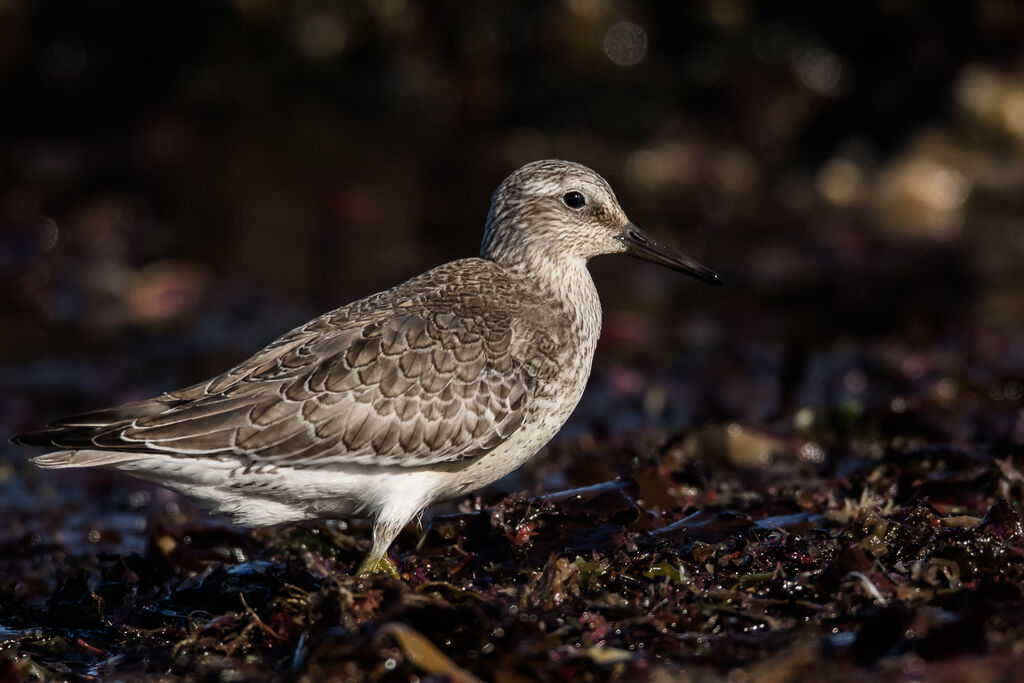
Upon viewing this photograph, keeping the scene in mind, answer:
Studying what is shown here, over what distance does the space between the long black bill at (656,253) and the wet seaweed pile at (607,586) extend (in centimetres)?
92

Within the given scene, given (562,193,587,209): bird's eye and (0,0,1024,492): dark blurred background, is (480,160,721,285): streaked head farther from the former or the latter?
(0,0,1024,492): dark blurred background

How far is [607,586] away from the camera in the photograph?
4672mm

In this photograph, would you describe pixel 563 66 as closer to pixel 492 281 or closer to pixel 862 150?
pixel 862 150

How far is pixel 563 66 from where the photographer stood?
14.6 metres

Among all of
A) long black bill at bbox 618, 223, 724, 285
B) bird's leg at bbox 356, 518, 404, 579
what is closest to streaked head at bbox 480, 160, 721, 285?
long black bill at bbox 618, 223, 724, 285

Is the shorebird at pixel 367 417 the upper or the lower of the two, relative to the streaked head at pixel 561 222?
lower

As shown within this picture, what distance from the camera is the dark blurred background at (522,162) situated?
33.2 ft

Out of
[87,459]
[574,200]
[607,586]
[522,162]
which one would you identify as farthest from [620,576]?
[522,162]

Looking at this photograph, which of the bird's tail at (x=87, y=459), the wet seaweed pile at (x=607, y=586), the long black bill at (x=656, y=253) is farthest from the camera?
the long black bill at (x=656, y=253)

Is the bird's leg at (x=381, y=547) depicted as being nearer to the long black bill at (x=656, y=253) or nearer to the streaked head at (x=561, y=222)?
the streaked head at (x=561, y=222)

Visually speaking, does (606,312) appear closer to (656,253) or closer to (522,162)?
(522,162)

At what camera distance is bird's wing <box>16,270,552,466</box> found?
510 centimetres

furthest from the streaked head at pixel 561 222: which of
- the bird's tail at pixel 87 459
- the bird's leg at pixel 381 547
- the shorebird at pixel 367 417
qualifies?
the bird's tail at pixel 87 459

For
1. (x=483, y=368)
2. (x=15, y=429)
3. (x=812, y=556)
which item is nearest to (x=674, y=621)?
(x=812, y=556)
